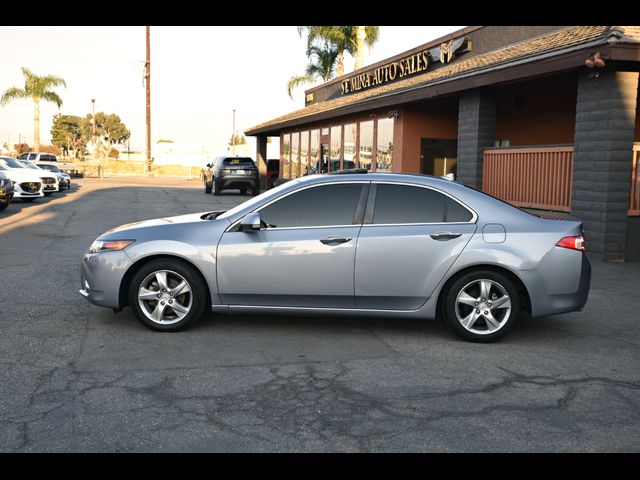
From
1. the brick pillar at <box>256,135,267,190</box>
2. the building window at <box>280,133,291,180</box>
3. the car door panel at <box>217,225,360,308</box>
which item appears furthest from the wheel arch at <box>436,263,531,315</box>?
the brick pillar at <box>256,135,267,190</box>

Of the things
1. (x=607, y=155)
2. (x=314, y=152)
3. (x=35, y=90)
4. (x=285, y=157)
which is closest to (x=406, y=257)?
(x=607, y=155)

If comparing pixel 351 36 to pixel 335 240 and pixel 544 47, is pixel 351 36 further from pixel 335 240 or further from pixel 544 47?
pixel 335 240

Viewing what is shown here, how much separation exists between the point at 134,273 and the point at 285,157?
83.7 ft

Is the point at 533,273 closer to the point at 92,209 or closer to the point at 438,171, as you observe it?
the point at 438,171

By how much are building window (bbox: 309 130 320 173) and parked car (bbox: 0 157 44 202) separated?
9939 mm

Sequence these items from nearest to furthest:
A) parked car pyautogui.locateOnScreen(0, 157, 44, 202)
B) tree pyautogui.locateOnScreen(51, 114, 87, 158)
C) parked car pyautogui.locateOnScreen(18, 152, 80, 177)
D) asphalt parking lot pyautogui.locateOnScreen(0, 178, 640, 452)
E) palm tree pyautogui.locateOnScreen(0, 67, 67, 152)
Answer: asphalt parking lot pyautogui.locateOnScreen(0, 178, 640, 452)
parked car pyautogui.locateOnScreen(0, 157, 44, 202)
parked car pyautogui.locateOnScreen(18, 152, 80, 177)
palm tree pyautogui.locateOnScreen(0, 67, 67, 152)
tree pyautogui.locateOnScreen(51, 114, 87, 158)

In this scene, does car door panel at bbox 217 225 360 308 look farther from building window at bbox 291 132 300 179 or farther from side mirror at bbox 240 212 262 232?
building window at bbox 291 132 300 179

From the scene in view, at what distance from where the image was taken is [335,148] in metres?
23.8

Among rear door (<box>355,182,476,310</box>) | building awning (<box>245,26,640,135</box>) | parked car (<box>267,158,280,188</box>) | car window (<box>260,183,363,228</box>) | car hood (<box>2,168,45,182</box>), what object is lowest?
rear door (<box>355,182,476,310</box>)

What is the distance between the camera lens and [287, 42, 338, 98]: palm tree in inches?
1540

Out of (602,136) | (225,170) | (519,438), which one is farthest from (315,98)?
(519,438)

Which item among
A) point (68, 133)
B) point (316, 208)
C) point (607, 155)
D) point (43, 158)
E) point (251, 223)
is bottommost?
point (251, 223)

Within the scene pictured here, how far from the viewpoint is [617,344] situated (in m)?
6.16

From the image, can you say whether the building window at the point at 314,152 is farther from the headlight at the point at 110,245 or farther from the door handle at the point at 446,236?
the door handle at the point at 446,236
